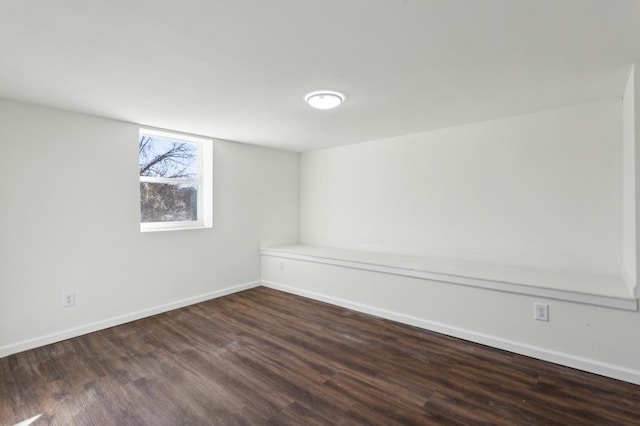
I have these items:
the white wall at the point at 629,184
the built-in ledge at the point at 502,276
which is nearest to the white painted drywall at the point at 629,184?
the white wall at the point at 629,184

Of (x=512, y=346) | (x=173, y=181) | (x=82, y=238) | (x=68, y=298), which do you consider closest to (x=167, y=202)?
(x=173, y=181)

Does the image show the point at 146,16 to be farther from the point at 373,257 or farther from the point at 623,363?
the point at 623,363

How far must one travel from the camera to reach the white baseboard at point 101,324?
259cm

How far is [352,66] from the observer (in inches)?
78.0

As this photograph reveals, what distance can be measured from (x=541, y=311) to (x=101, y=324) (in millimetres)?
3943

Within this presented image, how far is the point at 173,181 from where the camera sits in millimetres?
3775

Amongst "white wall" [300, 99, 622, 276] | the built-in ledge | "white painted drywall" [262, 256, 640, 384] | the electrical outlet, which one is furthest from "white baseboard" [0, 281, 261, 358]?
the electrical outlet

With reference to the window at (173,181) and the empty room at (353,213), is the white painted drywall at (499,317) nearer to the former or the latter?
the empty room at (353,213)

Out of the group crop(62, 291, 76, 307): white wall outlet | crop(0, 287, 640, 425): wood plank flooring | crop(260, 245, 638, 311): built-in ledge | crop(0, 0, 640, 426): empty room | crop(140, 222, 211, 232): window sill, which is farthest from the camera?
crop(140, 222, 211, 232): window sill

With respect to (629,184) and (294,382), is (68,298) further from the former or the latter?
(629,184)

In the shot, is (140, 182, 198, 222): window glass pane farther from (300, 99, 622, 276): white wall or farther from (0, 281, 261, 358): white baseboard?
(300, 99, 622, 276): white wall

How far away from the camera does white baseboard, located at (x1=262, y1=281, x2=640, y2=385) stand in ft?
7.05

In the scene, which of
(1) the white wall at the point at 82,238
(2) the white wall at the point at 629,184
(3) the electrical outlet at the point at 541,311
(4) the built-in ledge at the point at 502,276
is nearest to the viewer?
(2) the white wall at the point at 629,184

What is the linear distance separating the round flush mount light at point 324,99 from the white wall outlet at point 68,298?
2.78m
